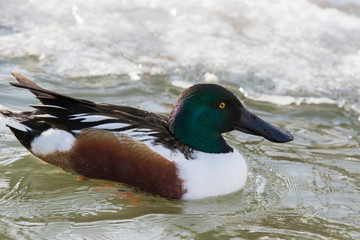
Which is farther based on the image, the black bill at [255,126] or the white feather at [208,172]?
the black bill at [255,126]

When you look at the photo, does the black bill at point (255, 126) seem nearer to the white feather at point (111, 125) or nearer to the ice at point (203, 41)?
the white feather at point (111, 125)

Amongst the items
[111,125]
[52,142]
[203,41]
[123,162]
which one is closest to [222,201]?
[123,162]

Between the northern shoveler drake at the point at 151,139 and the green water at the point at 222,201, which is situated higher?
the northern shoveler drake at the point at 151,139

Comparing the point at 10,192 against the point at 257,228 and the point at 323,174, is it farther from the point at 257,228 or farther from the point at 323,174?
the point at 323,174

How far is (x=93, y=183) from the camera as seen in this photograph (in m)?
4.72

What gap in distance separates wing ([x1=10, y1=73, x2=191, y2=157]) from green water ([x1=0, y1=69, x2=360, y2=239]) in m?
0.45

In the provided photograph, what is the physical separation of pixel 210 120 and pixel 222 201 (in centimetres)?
65

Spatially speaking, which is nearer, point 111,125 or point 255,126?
point 111,125

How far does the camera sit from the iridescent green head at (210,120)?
4625 mm

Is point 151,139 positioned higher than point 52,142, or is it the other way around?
point 151,139

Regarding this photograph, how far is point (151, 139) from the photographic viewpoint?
14.8 ft

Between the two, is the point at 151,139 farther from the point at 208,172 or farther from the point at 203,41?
the point at 203,41

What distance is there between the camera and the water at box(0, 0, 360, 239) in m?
4.14

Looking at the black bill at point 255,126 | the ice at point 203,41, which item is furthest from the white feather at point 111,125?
the ice at point 203,41
